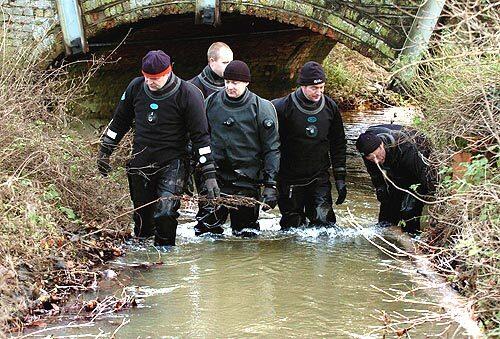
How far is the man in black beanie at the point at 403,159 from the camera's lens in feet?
31.9

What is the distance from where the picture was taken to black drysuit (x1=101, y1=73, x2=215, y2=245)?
8961 millimetres

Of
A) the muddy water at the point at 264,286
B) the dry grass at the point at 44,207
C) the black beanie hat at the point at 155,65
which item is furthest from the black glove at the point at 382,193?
the black beanie hat at the point at 155,65

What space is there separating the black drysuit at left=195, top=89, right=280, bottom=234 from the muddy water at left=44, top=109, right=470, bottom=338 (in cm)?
67

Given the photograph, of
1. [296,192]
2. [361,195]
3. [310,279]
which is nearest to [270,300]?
[310,279]

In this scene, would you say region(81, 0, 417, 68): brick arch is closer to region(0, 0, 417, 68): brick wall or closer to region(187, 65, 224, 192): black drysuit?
region(0, 0, 417, 68): brick wall

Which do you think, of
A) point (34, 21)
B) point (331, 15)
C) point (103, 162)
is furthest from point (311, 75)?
point (34, 21)

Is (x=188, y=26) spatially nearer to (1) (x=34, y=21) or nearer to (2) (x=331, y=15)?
(1) (x=34, y=21)

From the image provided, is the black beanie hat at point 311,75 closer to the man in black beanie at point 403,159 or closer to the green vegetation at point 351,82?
the man in black beanie at point 403,159

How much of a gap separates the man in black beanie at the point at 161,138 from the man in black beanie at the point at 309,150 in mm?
1339

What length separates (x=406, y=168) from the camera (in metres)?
9.82

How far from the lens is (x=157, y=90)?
29.4 ft

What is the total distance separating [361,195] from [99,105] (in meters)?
6.01

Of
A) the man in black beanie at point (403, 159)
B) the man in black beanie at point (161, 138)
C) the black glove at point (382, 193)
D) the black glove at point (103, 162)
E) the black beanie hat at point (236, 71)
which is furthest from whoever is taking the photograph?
the black glove at point (382, 193)

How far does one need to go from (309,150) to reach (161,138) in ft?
5.93
